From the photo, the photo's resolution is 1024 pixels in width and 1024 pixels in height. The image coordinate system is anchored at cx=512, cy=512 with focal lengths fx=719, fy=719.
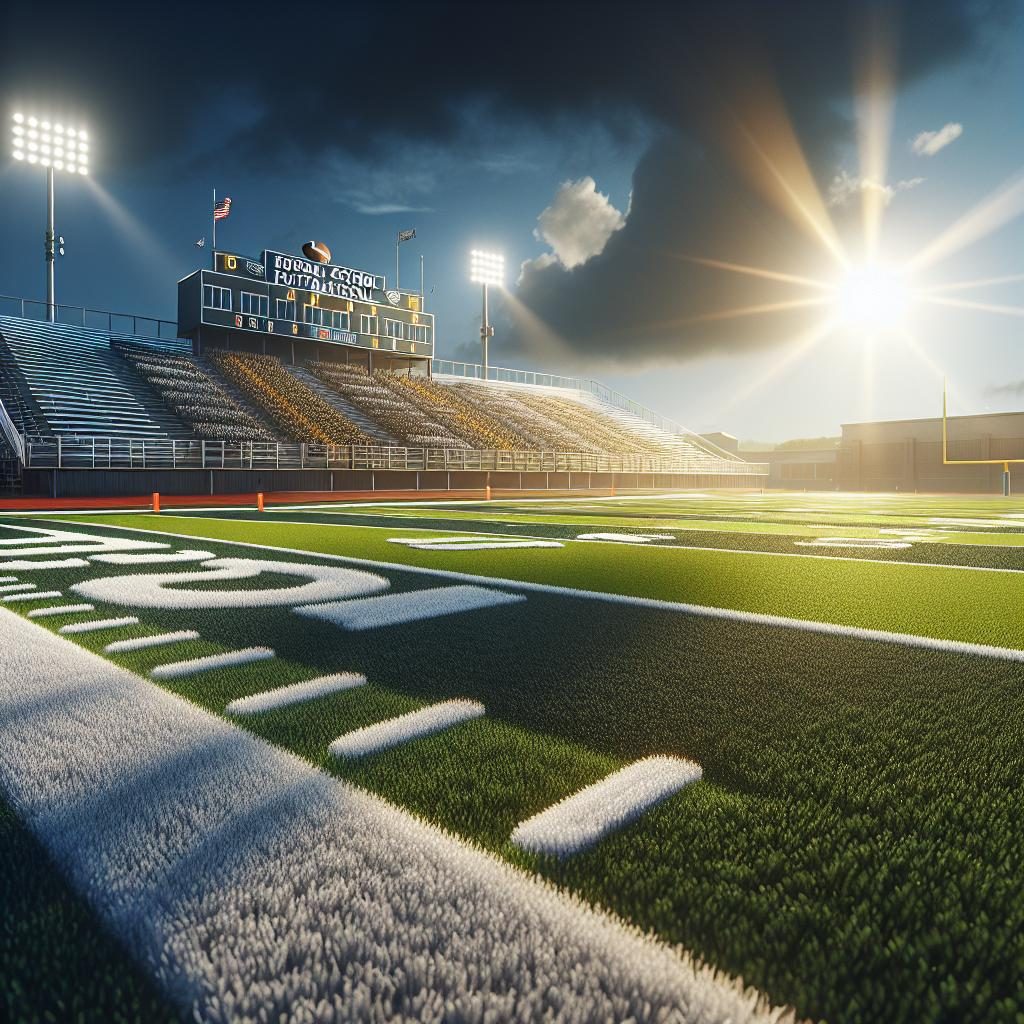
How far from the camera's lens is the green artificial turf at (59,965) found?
0.94 meters

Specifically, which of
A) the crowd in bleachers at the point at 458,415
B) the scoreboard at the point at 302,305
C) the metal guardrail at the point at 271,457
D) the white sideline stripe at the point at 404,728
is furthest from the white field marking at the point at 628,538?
the scoreboard at the point at 302,305

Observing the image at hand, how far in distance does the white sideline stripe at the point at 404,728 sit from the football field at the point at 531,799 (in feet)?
0.05

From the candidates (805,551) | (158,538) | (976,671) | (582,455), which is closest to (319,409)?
(582,455)

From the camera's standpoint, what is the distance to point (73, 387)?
2427 cm

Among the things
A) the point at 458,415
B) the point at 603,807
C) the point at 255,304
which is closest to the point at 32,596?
the point at 603,807

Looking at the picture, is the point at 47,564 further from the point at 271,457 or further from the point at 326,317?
the point at 326,317

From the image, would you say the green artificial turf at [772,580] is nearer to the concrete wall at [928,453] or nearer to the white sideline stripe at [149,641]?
the white sideline stripe at [149,641]

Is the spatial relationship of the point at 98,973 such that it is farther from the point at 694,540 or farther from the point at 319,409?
the point at 319,409

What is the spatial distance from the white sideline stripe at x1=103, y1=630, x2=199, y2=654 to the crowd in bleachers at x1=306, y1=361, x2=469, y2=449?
25.9m

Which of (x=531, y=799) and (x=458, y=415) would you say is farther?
(x=458, y=415)

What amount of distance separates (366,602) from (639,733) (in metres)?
2.24

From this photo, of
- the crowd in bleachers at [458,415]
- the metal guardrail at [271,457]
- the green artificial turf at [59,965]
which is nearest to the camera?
the green artificial turf at [59,965]

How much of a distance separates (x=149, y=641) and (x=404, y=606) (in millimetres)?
1239

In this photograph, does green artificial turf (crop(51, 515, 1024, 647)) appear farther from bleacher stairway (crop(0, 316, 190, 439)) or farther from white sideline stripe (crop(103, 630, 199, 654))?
bleacher stairway (crop(0, 316, 190, 439))
